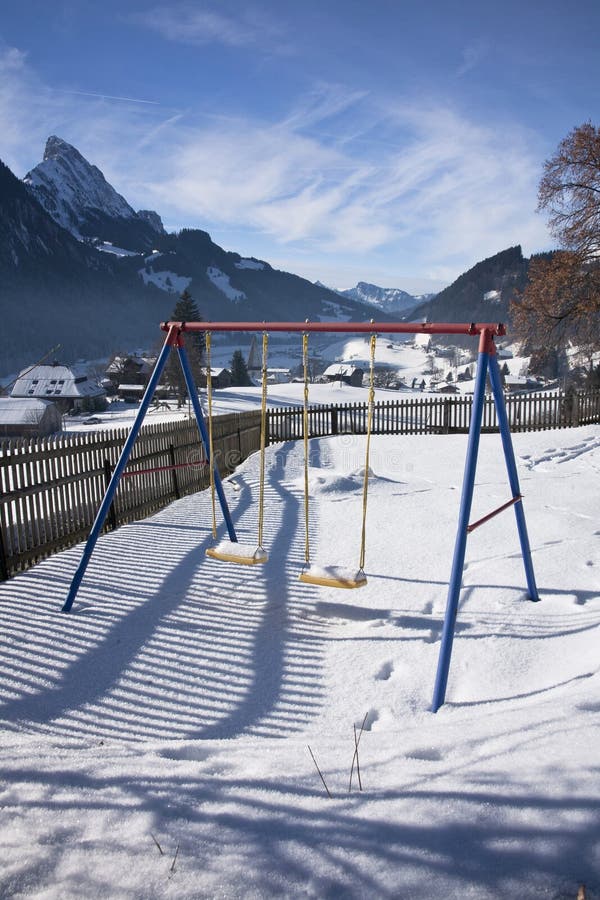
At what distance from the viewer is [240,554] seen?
5344mm

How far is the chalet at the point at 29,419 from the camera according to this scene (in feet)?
134

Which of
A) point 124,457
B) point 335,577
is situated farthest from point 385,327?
point 124,457

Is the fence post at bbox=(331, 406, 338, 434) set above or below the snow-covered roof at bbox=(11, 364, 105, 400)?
below

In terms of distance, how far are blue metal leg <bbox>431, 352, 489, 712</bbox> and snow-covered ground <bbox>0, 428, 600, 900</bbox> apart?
0.20 m

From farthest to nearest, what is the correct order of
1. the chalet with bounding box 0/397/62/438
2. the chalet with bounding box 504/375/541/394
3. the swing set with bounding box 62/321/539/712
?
1. the chalet with bounding box 504/375/541/394
2. the chalet with bounding box 0/397/62/438
3. the swing set with bounding box 62/321/539/712

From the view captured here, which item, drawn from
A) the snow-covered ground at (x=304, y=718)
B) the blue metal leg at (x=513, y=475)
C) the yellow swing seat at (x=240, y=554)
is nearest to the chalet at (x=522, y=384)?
the snow-covered ground at (x=304, y=718)

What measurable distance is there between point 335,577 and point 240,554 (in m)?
1.11

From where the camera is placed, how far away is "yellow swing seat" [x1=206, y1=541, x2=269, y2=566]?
523 centimetres

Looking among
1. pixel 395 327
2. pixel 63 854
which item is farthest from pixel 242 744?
pixel 395 327

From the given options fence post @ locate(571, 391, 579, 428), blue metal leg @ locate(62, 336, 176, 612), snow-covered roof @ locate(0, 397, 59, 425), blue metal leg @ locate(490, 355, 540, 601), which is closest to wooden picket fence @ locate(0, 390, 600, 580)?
blue metal leg @ locate(62, 336, 176, 612)

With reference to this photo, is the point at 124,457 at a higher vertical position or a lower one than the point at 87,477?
higher

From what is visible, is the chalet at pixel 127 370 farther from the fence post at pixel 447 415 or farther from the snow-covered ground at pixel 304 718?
the snow-covered ground at pixel 304 718

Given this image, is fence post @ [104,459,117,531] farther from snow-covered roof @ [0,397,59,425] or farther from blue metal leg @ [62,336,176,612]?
snow-covered roof @ [0,397,59,425]

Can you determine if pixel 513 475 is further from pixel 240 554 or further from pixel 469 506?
pixel 240 554
